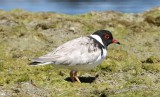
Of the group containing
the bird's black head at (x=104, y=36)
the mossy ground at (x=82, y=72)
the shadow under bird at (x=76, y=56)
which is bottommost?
the mossy ground at (x=82, y=72)

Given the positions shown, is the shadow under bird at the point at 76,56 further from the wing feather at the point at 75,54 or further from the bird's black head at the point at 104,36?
the bird's black head at the point at 104,36

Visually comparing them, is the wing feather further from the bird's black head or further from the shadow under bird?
the bird's black head

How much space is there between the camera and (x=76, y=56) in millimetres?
14570

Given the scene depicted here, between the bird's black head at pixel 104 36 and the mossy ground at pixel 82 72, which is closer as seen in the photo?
the mossy ground at pixel 82 72

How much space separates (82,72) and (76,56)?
2.31 metres

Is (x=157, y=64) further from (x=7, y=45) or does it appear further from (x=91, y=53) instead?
(x=7, y=45)

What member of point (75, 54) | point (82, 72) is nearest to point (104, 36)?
point (82, 72)

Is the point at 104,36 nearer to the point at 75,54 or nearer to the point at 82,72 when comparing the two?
the point at 82,72

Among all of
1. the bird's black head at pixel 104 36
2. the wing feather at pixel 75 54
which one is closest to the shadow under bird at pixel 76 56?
the wing feather at pixel 75 54

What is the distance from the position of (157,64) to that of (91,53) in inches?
127

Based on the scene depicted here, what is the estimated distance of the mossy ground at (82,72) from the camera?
14.0 meters

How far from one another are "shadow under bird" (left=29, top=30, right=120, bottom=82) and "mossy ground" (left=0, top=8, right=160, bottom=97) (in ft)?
1.90

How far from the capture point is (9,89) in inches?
544

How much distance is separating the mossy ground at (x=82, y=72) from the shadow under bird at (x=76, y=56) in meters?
0.58
